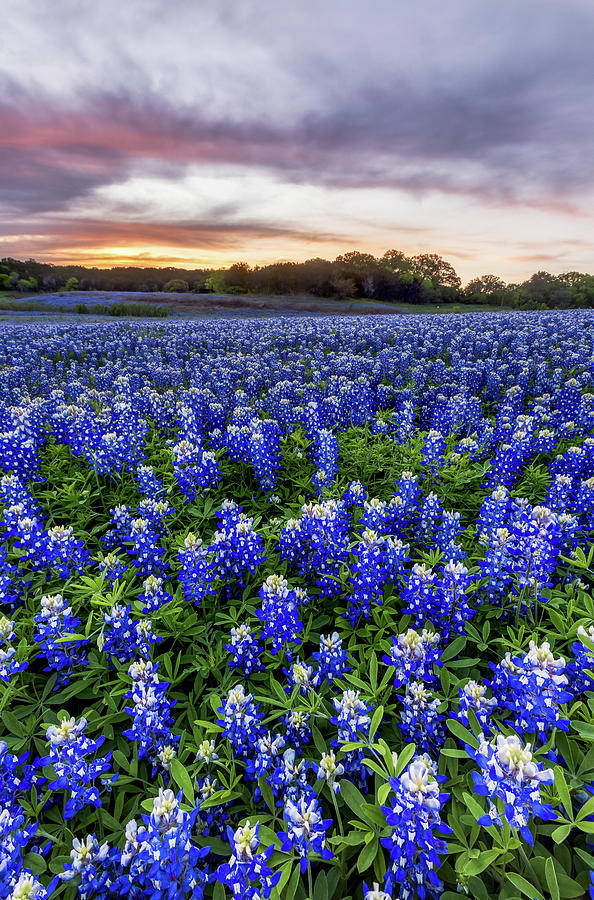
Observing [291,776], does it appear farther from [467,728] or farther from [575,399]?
[575,399]

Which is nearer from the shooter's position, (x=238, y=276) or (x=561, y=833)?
(x=561, y=833)

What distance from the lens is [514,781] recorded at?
152 cm

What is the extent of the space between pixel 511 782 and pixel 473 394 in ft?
29.5

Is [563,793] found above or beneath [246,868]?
above

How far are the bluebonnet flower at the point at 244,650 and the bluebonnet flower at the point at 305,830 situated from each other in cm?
110

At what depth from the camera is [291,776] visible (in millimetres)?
2129

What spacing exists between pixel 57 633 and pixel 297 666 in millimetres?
1718

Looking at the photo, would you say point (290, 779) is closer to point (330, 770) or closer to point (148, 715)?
point (330, 770)

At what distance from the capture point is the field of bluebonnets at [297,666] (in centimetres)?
Answer: 180

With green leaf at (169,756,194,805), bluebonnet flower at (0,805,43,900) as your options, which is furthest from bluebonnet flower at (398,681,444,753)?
bluebonnet flower at (0,805,43,900)

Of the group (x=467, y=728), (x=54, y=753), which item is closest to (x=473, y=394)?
(x=467, y=728)

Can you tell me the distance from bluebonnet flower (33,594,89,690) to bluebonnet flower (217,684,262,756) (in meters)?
1.21

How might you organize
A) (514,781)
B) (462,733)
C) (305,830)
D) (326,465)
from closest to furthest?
(514,781) → (305,830) → (462,733) → (326,465)

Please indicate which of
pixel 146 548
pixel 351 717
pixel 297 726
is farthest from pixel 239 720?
pixel 146 548
